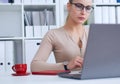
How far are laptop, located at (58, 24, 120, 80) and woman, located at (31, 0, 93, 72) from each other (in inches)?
25.3

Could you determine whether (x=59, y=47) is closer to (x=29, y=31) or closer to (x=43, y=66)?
(x=43, y=66)

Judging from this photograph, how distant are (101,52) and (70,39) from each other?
0.86 metres

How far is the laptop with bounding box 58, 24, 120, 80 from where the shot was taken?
91 centimetres

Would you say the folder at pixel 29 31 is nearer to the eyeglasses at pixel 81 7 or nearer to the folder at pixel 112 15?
the folder at pixel 112 15

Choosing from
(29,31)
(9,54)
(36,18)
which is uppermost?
(36,18)

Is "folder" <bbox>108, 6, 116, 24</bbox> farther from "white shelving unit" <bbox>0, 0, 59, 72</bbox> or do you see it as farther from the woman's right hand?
the woman's right hand

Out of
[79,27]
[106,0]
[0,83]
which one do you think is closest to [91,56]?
[0,83]

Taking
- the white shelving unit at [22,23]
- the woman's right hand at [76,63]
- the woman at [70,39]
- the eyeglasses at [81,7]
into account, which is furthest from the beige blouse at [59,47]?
the white shelving unit at [22,23]

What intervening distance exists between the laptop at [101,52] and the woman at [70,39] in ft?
2.11

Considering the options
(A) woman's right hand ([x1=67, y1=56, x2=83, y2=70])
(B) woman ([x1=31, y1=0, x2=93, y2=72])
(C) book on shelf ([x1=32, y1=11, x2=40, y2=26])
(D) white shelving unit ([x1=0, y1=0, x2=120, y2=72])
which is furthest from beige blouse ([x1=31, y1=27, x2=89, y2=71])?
(C) book on shelf ([x1=32, y1=11, x2=40, y2=26])

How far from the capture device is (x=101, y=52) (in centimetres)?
95

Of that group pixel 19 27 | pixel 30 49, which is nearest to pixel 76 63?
pixel 30 49

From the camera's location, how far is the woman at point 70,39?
1.69 metres

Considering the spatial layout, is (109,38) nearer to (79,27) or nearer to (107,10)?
(79,27)
